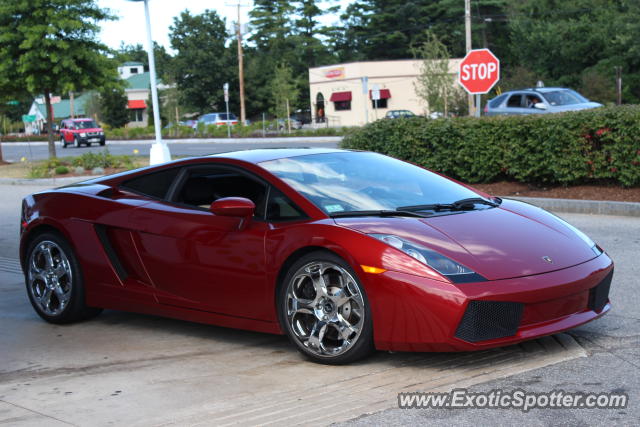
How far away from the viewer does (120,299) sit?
5.89 metres

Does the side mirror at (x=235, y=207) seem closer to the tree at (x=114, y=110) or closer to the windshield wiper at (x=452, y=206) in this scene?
the windshield wiper at (x=452, y=206)

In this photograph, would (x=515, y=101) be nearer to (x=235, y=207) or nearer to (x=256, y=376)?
(x=235, y=207)

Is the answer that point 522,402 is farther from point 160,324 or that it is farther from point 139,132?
point 139,132

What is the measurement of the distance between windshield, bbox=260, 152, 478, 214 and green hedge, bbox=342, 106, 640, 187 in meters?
7.22

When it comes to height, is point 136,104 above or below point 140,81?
below

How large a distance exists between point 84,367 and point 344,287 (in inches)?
69.2

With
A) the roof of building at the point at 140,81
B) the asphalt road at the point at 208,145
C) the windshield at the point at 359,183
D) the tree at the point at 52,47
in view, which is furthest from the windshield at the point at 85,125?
the roof of building at the point at 140,81

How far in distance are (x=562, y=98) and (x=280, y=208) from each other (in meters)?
19.7

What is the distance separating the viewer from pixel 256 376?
15.4 feet

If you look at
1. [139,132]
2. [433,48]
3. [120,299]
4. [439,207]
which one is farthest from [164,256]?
[139,132]

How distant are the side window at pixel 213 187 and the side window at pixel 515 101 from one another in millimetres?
19121

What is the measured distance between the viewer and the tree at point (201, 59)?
81.6 meters

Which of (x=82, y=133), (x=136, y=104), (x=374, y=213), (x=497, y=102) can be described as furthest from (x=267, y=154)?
(x=136, y=104)

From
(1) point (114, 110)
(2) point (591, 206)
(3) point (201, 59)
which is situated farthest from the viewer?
(1) point (114, 110)
